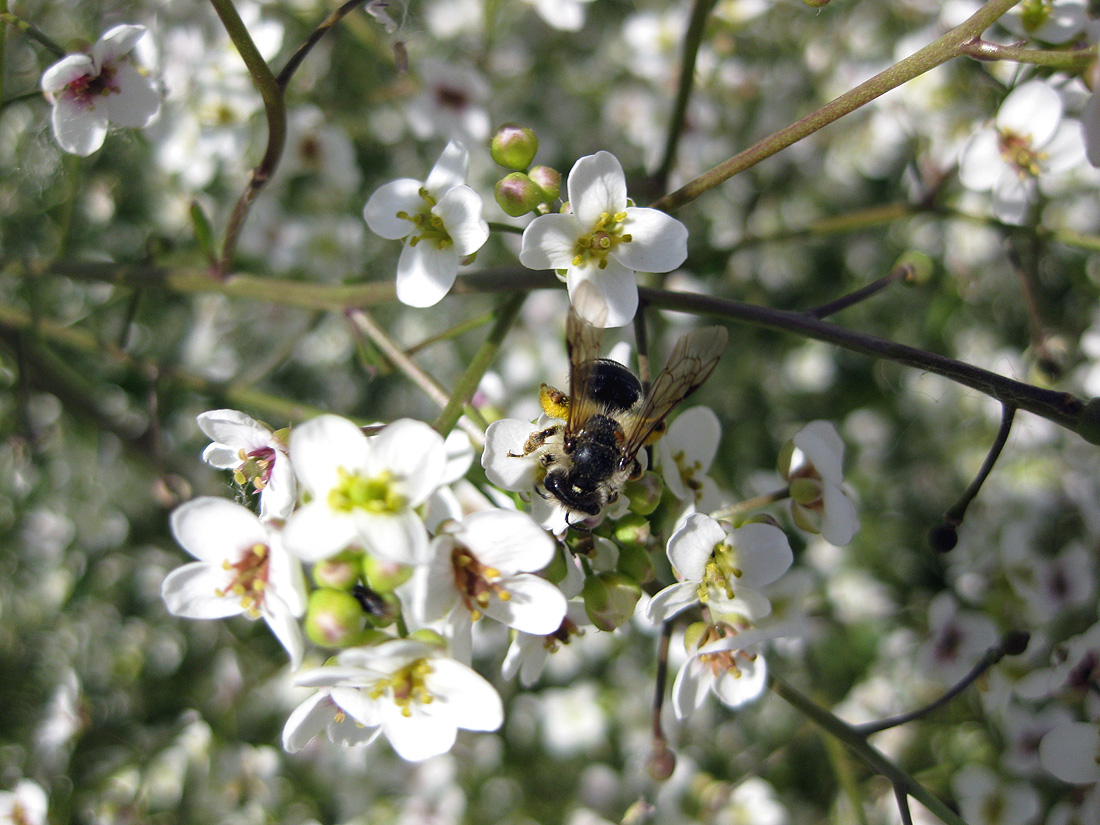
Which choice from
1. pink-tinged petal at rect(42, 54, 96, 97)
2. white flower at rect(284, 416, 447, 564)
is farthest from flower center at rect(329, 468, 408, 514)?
pink-tinged petal at rect(42, 54, 96, 97)

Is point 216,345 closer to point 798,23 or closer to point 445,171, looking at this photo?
point 445,171

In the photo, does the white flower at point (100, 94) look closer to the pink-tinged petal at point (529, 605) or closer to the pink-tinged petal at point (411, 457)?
the pink-tinged petal at point (411, 457)

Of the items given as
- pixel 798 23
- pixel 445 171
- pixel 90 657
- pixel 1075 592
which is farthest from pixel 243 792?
pixel 798 23

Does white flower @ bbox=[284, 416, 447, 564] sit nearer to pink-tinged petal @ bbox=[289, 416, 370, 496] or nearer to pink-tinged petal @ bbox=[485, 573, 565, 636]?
pink-tinged petal @ bbox=[289, 416, 370, 496]

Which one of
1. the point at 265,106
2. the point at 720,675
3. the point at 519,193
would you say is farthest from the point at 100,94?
the point at 720,675

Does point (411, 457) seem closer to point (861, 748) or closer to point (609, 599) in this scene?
point (609, 599)

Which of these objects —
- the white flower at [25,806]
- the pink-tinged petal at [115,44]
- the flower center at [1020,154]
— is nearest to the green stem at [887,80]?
the flower center at [1020,154]
